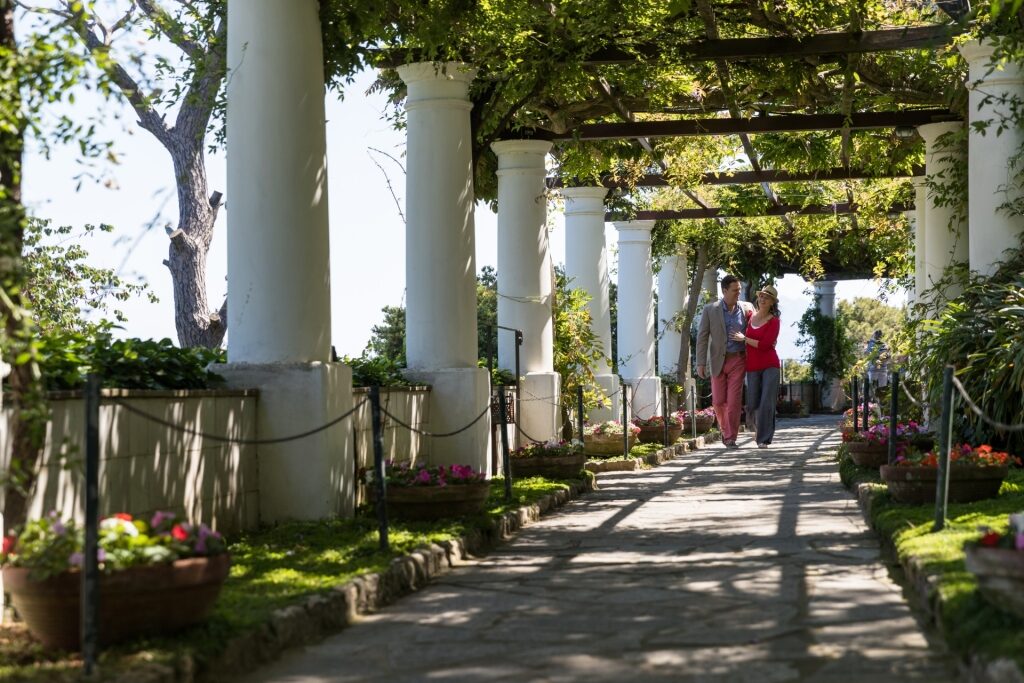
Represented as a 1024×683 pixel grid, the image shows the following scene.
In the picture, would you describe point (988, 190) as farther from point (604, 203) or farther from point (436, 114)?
point (604, 203)

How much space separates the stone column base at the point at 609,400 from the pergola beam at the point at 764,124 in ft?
12.7

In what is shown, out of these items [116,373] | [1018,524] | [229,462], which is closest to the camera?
[1018,524]

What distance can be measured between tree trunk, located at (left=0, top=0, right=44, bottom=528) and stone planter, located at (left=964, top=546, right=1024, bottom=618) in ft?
11.0

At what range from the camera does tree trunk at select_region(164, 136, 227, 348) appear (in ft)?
66.7

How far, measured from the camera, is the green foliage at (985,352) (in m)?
10.3

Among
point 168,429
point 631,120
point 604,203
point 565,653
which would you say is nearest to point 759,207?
point 604,203

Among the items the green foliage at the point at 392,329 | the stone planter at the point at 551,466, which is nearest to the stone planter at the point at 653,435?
the stone planter at the point at 551,466

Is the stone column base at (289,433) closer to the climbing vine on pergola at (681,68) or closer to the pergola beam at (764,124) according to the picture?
the climbing vine on pergola at (681,68)

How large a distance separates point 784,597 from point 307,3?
4.86m

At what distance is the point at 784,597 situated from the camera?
600 cm

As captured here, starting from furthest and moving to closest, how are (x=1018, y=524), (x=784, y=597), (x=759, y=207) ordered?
(x=759, y=207) → (x=784, y=597) → (x=1018, y=524)

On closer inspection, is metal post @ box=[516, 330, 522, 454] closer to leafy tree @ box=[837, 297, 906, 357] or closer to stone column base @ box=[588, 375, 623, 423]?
stone column base @ box=[588, 375, 623, 423]

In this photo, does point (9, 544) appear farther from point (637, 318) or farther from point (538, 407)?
point (637, 318)

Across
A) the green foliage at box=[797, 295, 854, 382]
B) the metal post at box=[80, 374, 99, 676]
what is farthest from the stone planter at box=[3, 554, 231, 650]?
the green foliage at box=[797, 295, 854, 382]
